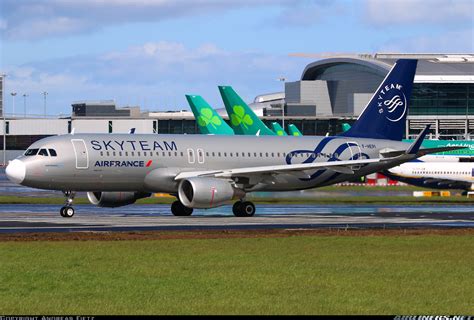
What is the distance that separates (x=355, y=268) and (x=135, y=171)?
89.2 feet

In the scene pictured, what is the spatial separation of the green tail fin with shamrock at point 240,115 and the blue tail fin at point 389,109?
106 feet

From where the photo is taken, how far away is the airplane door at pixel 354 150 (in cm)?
6122

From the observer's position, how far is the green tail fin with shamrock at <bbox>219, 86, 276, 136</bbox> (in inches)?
3851

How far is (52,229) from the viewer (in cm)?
4266

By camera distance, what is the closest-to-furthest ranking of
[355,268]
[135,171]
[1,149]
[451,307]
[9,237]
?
[451,307] → [355,268] → [9,237] → [135,171] → [1,149]

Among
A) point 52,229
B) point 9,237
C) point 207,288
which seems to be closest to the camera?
point 207,288

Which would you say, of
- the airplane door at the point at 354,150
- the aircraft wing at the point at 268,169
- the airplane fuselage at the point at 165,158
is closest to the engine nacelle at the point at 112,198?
the airplane fuselage at the point at 165,158

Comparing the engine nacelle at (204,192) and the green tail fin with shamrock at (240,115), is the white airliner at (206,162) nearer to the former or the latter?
the engine nacelle at (204,192)

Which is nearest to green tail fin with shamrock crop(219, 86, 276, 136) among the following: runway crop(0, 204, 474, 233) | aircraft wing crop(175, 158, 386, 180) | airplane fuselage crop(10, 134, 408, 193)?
runway crop(0, 204, 474, 233)

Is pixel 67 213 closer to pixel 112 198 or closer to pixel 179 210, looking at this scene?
pixel 112 198

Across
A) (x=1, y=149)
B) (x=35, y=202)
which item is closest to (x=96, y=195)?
(x=35, y=202)

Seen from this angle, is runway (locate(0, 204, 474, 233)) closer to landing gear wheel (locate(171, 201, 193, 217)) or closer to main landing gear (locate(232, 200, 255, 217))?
landing gear wheel (locate(171, 201, 193, 217))

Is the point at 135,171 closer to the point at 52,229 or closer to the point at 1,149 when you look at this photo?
the point at 52,229

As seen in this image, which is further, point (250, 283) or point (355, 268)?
point (355, 268)
